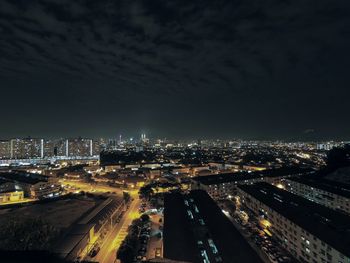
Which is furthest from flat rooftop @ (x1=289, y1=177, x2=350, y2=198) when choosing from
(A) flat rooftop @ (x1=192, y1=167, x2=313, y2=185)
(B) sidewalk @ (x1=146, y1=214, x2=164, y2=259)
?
(B) sidewalk @ (x1=146, y1=214, x2=164, y2=259)

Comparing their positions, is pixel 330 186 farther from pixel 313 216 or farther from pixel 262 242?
pixel 262 242

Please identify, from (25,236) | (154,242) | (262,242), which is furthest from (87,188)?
(262,242)

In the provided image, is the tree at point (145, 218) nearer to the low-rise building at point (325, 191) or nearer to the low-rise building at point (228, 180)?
the low-rise building at point (228, 180)

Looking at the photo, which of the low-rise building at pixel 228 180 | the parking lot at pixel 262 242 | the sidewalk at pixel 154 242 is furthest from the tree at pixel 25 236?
the low-rise building at pixel 228 180

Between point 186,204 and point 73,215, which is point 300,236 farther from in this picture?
point 73,215

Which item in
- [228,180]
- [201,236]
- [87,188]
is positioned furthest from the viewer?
[87,188]
